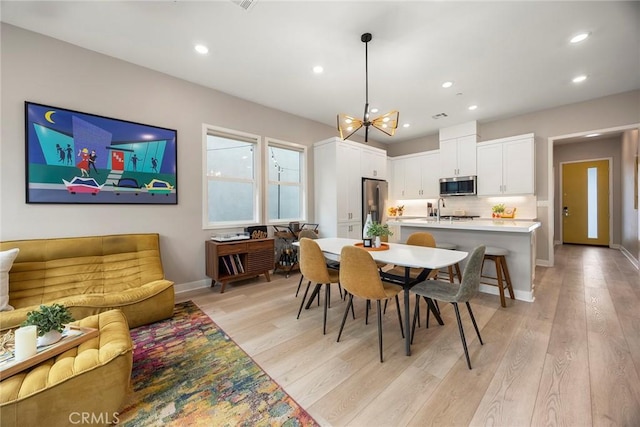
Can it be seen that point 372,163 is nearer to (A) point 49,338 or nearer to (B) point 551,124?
(B) point 551,124

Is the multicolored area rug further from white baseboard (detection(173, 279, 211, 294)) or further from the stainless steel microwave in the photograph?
the stainless steel microwave

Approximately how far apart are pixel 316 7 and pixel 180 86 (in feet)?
7.44

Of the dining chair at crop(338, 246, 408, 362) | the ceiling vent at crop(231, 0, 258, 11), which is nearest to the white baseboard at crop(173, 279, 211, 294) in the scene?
the dining chair at crop(338, 246, 408, 362)

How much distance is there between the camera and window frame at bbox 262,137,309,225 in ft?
14.4

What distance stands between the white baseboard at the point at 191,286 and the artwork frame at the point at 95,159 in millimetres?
1151

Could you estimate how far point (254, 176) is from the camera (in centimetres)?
432

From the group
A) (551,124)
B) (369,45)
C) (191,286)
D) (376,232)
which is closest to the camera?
(376,232)

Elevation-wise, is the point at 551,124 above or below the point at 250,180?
above

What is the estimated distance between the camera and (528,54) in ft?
9.78

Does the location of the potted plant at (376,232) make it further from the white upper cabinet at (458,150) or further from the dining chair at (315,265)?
the white upper cabinet at (458,150)

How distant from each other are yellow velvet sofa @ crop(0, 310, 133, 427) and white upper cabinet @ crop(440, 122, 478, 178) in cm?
603

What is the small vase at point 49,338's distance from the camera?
4.80 ft

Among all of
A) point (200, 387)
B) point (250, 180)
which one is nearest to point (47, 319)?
point (200, 387)

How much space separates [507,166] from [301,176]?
13.2 ft
